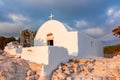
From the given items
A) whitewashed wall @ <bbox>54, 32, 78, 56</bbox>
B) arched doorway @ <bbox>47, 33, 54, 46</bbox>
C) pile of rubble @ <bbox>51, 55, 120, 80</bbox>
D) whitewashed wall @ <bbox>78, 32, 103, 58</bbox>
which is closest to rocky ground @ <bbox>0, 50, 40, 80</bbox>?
pile of rubble @ <bbox>51, 55, 120, 80</bbox>

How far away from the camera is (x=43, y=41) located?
23.7m

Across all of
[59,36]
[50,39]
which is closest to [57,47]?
[59,36]

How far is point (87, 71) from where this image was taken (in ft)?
53.3

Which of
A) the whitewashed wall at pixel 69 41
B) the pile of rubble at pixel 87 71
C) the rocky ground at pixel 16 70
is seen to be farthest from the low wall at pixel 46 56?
the whitewashed wall at pixel 69 41

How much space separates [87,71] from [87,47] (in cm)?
656

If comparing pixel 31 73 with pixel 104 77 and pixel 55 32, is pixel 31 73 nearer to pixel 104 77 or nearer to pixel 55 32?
pixel 104 77

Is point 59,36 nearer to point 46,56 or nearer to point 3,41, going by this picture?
point 46,56

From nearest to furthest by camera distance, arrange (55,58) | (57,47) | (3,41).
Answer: (55,58)
(57,47)
(3,41)

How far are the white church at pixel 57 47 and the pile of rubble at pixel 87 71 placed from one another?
23.7 inches

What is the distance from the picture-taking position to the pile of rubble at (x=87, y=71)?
49.7 ft

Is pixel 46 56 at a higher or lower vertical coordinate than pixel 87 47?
lower

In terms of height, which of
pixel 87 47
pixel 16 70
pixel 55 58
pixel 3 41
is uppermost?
pixel 3 41

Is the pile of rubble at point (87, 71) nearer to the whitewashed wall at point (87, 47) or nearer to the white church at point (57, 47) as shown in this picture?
the white church at point (57, 47)

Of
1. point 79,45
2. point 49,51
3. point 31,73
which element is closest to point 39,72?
point 31,73
